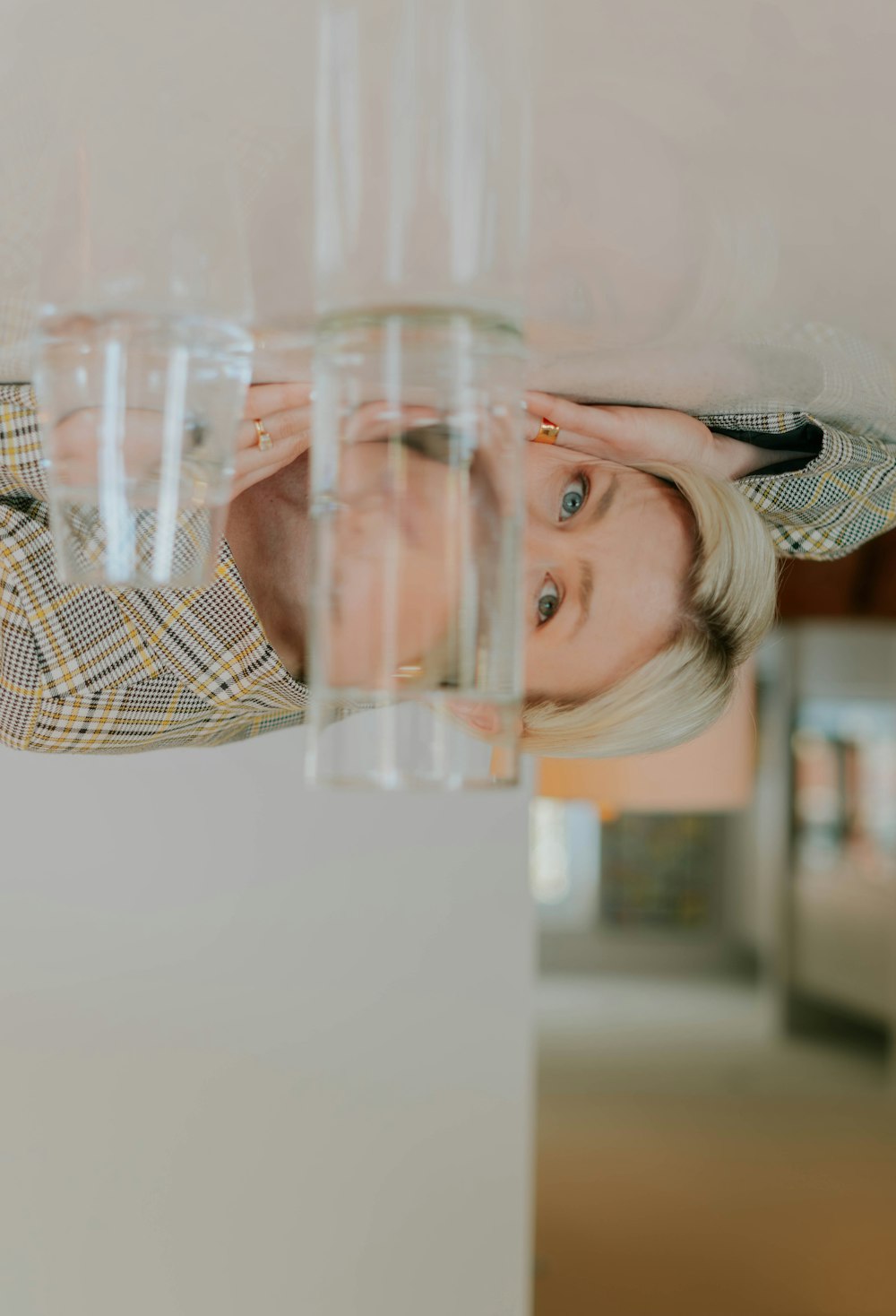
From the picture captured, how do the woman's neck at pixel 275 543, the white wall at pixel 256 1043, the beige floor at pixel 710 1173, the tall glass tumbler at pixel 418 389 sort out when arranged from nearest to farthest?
the tall glass tumbler at pixel 418 389, the woman's neck at pixel 275 543, the white wall at pixel 256 1043, the beige floor at pixel 710 1173

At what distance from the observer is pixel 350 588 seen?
0.89 ft

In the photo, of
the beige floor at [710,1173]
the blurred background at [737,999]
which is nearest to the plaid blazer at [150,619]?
the blurred background at [737,999]

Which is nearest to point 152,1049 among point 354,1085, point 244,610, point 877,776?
point 354,1085

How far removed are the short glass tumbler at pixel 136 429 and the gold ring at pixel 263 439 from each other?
152mm

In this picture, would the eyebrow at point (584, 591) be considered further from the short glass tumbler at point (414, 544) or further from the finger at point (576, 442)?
the short glass tumbler at point (414, 544)

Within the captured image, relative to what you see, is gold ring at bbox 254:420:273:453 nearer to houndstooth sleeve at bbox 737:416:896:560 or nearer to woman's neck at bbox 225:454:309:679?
woman's neck at bbox 225:454:309:679

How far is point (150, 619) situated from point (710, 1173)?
3.81 meters

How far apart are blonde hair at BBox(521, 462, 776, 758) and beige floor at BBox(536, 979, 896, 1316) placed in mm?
2680

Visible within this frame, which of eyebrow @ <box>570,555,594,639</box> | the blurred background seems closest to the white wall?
the blurred background

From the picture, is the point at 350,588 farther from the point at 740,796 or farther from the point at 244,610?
the point at 740,796

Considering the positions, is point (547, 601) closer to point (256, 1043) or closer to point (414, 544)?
point (414, 544)

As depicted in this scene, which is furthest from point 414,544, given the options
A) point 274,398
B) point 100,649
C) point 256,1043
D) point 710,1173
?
point 710,1173

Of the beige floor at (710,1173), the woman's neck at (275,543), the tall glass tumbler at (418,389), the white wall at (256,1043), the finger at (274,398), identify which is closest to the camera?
the tall glass tumbler at (418,389)

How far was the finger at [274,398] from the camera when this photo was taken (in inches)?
17.8
